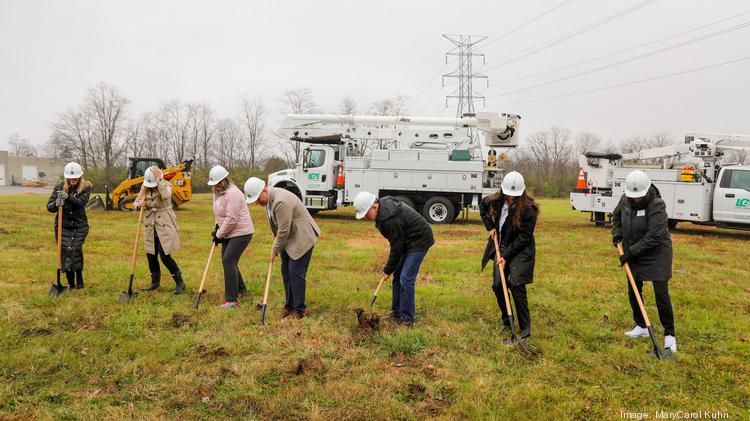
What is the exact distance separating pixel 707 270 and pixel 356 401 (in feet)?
27.1

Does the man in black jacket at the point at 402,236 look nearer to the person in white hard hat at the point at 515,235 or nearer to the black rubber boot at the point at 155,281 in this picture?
the person in white hard hat at the point at 515,235

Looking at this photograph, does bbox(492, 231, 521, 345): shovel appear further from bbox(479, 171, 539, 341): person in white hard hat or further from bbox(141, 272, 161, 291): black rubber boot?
bbox(141, 272, 161, 291): black rubber boot

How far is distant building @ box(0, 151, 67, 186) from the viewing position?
219 ft

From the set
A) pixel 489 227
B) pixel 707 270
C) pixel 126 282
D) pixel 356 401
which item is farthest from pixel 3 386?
pixel 707 270

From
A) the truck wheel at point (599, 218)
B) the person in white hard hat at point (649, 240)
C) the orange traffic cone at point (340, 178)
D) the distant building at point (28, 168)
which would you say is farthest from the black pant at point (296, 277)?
the distant building at point (28, 168)

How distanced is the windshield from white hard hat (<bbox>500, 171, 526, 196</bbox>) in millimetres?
12816

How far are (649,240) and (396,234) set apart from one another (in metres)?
2.49

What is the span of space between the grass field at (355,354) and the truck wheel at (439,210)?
8.15m

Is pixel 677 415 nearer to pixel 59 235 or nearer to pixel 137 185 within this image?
pixel 59 235

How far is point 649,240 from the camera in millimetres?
4836

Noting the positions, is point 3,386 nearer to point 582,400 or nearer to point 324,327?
point 324,327

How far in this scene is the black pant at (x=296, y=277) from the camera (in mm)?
5797

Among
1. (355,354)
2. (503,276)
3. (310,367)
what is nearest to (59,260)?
(310,367)

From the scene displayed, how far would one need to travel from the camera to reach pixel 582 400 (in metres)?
3.91
